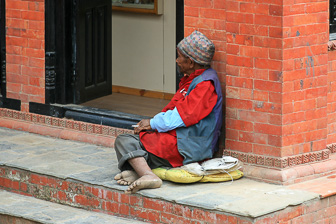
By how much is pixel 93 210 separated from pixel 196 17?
1869mm

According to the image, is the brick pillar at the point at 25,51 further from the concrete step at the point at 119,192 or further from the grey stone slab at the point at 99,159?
the grey stone slab at the point at 99,159

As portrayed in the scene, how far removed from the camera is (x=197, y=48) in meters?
6.94

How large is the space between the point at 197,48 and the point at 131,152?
101 centimetres

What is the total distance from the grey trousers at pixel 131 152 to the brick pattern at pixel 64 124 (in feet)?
3.71

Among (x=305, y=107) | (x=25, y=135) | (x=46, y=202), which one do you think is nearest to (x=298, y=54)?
(x=305, y=107)

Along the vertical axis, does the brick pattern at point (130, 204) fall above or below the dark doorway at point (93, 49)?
below

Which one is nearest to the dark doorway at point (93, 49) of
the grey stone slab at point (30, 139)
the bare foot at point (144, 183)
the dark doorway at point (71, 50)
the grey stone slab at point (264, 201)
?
the dark doorway at point (71, 50)

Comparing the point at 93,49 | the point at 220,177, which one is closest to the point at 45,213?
the point at 220,177

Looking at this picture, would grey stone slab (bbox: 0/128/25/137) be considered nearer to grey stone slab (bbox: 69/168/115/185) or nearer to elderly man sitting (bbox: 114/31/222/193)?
grey stone slab (bbox: 69/168/115/185)

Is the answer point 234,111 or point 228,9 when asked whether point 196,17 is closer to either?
point 228,9

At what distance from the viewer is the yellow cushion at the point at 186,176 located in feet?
22.1

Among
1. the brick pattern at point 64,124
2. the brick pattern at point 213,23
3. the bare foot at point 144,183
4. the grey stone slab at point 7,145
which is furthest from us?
the brick pattern at point 64,124

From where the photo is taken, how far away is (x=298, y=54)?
678cm

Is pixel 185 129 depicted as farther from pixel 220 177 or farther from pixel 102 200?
pixel 102 200
